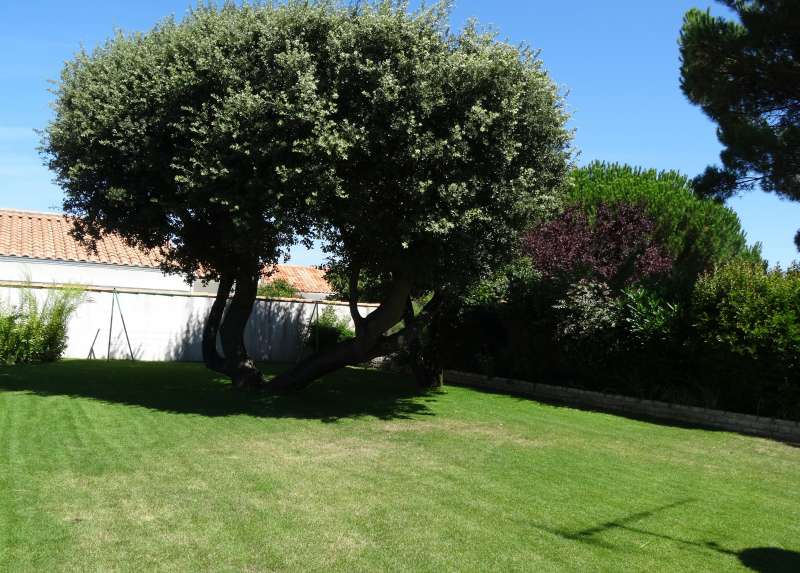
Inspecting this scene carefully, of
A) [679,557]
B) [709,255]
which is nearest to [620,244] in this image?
[709,255]

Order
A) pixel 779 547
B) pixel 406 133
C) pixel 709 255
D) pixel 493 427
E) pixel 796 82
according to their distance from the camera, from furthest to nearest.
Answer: pixel 709 255
pixel 796 82
pixel 493 427
pixel 406 133
pixel 779 547

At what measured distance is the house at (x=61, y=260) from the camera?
24559 millimetres

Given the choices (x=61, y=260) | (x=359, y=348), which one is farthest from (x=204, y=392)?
(x=61, y=260)

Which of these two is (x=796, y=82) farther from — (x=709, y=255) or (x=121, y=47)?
(x=121, y=47)

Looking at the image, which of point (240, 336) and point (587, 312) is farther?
point (587, 312)

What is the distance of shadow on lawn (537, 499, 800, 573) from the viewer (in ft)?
18.0

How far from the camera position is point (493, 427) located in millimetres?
11492

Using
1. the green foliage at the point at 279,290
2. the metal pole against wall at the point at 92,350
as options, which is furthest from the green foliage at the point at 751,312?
the green foliage at the point at 279,290

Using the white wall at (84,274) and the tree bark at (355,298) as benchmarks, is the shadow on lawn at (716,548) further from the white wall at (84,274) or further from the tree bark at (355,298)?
the white wall at (84,274)

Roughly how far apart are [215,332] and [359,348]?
3869 mm

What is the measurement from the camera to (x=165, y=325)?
20922 millimetres

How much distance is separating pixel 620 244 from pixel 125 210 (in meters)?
13.3

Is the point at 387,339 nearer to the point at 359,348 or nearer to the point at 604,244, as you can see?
the point at 359,348

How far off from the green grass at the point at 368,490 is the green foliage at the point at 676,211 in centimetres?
1049
